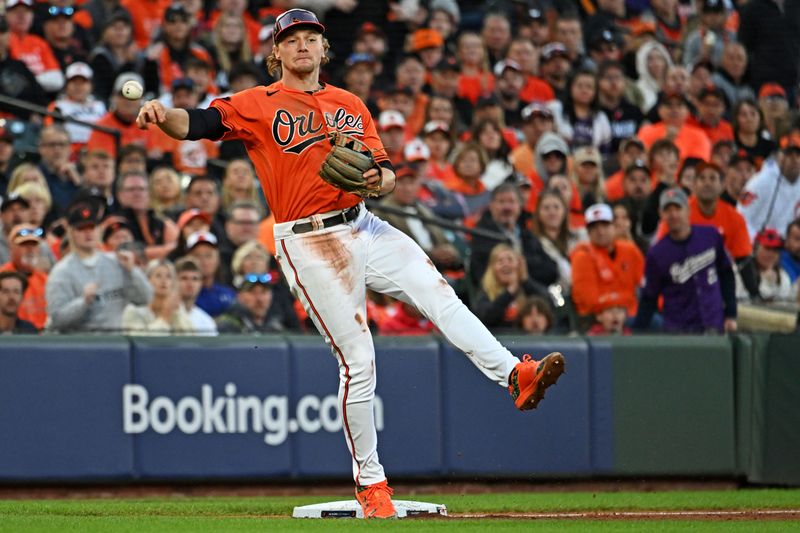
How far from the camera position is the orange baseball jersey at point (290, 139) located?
248 inches

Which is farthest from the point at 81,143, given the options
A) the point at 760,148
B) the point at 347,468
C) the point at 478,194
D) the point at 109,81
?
the point at 760,148

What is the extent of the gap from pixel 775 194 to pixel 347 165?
712cm

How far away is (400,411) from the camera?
896cm

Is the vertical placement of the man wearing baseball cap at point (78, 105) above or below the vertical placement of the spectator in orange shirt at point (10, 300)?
above

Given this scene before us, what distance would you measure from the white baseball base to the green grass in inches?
5.1

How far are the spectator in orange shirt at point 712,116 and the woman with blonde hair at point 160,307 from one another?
6.43 meters

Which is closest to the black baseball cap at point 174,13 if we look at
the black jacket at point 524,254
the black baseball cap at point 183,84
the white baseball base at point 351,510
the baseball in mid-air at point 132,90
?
the black baseball cap at point 183,84

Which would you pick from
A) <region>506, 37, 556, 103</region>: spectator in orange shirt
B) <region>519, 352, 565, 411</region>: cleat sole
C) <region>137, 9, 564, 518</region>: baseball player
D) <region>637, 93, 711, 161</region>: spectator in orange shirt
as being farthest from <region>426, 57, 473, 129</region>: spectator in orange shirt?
<region>519, 352, 565, 411</region>: cleat sole

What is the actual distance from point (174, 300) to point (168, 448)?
39.0 inches

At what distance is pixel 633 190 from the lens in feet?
39.5

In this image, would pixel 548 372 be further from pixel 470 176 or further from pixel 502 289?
pixel 470 176

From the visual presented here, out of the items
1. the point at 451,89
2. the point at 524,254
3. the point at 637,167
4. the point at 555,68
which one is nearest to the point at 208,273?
the point at 524,254

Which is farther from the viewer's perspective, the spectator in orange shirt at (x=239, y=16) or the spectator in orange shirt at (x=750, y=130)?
the spectator in orange shirt at (x=750, y=130)

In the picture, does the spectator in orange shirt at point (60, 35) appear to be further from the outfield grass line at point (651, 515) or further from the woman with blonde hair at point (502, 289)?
Answer: the outfield grass line at point (651, 515)
